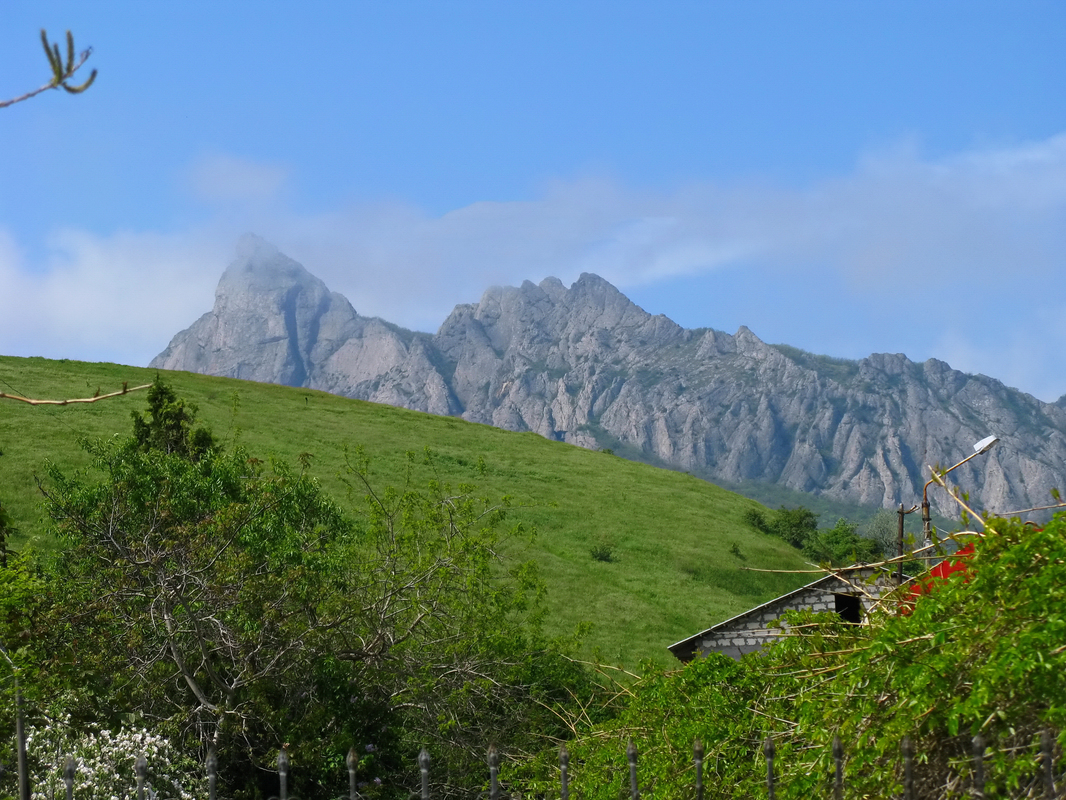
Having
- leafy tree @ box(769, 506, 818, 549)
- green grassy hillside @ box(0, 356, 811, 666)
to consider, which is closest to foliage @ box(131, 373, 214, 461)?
green grassy hillside @ box(0, 356, 811, 666)

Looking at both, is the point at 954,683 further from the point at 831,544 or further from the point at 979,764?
the point at 831,544

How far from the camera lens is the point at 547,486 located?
59.3 meters

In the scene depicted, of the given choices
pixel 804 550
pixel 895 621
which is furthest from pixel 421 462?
pixel 895 621

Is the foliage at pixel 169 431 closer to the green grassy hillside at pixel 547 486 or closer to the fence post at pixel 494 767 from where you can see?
the green grassy hillside at pixel 547 486

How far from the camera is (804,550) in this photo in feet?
198

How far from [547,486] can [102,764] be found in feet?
158

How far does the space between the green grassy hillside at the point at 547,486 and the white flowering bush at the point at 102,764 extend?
66.1 ft

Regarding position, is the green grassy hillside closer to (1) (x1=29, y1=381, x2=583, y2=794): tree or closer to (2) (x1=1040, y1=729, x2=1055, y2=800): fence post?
(1) (x1=29, y1=381, x2=583, y2=794): tree

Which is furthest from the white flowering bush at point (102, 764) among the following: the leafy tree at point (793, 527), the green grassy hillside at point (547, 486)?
the leafy tree at point (793, 527)

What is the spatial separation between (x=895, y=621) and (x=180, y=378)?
7080 centimetres

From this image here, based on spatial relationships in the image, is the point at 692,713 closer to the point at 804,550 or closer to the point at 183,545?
the point at 183,545

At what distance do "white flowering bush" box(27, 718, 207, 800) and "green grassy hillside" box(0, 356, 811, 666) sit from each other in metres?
20.2

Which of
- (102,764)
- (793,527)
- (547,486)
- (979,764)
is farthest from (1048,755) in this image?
(793,527)

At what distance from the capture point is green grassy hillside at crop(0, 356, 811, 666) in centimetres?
4134
